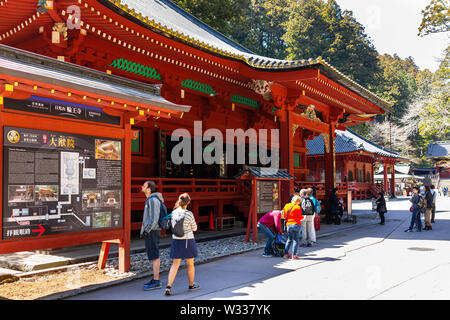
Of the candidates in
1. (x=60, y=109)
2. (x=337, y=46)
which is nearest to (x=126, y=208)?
(x=60, y=109)

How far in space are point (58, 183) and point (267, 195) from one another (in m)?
6.95

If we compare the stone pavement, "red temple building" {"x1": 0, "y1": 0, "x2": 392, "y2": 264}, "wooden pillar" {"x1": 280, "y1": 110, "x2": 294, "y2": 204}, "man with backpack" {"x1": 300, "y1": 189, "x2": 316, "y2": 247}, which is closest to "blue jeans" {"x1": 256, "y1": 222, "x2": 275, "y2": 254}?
"man with backpack" {"x1": 300, "y1": 189, "x2": 316, "y2": 247}

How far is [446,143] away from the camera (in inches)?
2311

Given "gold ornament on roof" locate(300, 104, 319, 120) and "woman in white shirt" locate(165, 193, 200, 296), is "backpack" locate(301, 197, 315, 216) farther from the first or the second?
"gold ornament on roof" locate(300, 104, 319, 120)

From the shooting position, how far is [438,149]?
186 ft

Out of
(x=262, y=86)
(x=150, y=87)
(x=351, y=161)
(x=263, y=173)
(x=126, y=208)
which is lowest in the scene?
(x=126, y=208)

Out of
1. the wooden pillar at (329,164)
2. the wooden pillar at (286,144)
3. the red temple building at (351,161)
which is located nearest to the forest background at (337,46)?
the red temple building at (351,161)

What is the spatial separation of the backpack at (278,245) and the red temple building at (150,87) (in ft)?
11.6

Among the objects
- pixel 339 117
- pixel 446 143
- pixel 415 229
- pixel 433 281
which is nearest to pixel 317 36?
pixel 446 143

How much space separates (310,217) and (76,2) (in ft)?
26.7

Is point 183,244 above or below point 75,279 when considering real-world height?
above

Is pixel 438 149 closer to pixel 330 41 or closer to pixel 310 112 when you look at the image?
pixel 330 41

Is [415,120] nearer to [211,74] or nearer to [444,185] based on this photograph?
[444,185]

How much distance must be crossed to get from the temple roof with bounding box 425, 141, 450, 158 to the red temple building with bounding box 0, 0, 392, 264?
42.8 m
